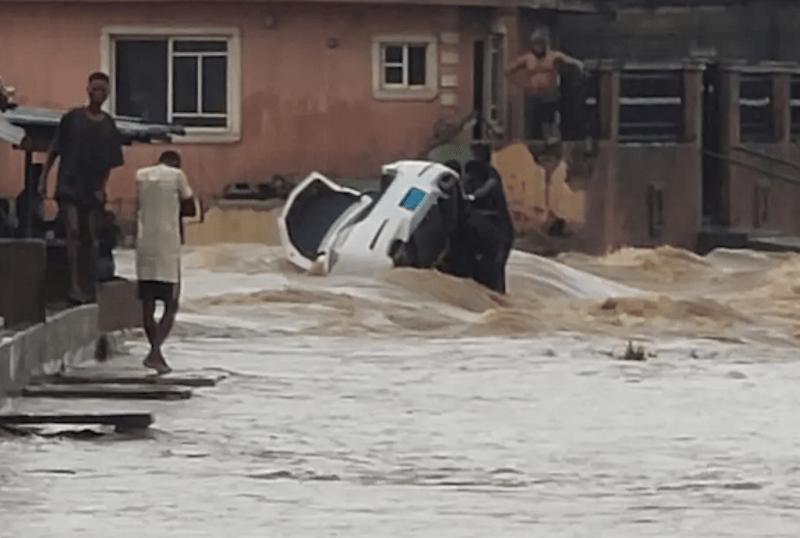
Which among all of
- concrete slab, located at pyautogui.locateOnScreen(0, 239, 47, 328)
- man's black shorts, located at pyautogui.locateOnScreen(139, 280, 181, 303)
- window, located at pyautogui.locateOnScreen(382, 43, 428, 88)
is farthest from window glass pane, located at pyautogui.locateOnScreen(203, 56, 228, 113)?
concrete slab, located at pyautogui.locateOnScreen(0, 239, 47, 328)

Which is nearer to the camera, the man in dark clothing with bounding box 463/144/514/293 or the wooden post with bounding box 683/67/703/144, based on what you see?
the man in dark clothing with bounding box 463/144/514/293

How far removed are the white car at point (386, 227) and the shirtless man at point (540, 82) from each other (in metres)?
5.86

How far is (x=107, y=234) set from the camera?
19859mm

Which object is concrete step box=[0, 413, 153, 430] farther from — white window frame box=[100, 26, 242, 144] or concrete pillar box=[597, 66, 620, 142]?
concrete pillar box=[597, 66, 620, 142]

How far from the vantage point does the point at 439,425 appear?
15094 millimetres

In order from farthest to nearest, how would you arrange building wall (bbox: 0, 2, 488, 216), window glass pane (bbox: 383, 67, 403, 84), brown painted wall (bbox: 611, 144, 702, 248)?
window glass pane (bbox: 383, 67, 403, 84), building wall (bbox: 0, 2, 488, 216), brown painted wall (bbox: 611, 144, 702, 248)

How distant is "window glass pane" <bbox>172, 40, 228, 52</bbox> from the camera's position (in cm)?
3356

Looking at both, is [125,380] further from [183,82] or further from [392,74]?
[392,74]

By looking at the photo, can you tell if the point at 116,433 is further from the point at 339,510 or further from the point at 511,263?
the point at 511,263

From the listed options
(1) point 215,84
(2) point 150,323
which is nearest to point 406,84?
(1) point 215,84

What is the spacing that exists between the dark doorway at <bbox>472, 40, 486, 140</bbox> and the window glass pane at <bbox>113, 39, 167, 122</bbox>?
3886 millimetres

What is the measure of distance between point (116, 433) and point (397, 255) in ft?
38.1

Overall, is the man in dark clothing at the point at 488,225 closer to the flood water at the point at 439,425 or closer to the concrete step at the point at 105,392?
the flood water at the point at 439,425

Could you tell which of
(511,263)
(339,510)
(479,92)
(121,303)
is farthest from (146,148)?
(339,510)
